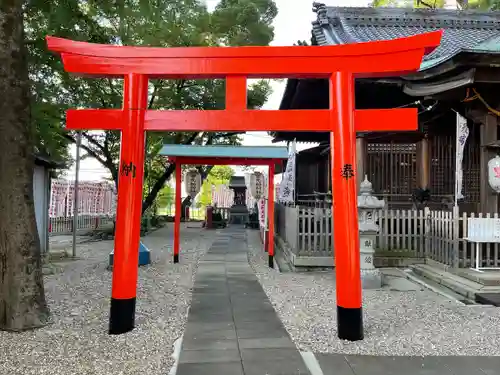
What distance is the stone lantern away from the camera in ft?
27.1

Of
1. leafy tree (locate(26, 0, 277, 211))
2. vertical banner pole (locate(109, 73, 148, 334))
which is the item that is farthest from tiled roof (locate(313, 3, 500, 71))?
vertical banner pole (locate(109, 73, 148, 334))

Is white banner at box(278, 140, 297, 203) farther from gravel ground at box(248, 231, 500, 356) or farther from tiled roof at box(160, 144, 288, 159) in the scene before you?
gravel ground at box(248, 231, 500, 356)

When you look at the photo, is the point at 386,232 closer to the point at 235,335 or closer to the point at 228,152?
the point at 228,152

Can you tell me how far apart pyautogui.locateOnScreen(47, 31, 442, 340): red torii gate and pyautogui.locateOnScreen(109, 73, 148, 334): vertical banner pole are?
1 cm

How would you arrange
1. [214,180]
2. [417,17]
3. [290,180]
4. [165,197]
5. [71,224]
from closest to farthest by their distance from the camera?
[290,180]
[417,17]
[71,224]
[165,197]
[214,180]

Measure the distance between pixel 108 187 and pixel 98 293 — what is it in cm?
1563

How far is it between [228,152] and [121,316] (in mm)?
6510

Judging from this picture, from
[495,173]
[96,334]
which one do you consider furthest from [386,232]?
[96,334]

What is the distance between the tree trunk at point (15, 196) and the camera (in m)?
5.40

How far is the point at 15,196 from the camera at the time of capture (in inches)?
214

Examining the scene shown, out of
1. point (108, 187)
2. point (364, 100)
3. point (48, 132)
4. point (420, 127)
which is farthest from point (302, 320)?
point (108, 187)

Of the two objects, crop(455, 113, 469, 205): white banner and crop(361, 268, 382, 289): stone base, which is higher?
crop(455, 113, 469, 205): white banner

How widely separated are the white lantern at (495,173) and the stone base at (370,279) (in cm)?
272

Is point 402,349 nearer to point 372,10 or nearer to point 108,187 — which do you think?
point 372,10
